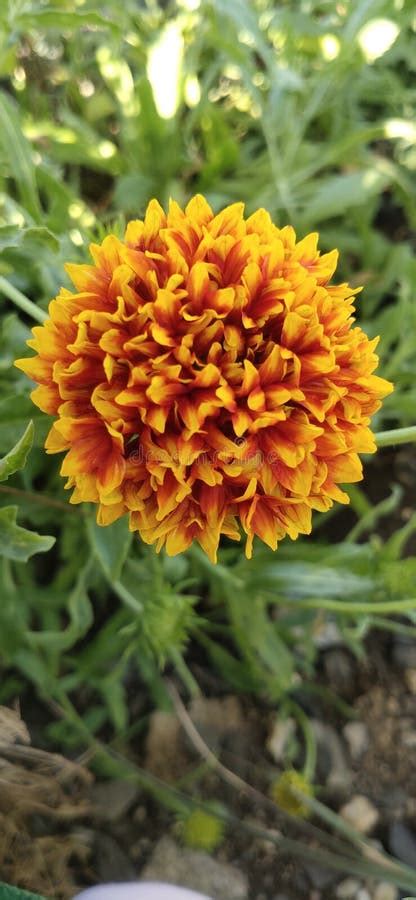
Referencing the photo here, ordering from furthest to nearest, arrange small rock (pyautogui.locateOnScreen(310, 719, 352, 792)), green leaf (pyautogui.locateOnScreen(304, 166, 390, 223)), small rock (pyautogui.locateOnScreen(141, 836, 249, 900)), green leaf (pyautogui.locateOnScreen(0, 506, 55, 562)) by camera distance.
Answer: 1. green leaf (pyautogui.locateOnScreen(304, 166, 390, 223))
2. small rock (pyautogui.locateOnScreen(310, 719, 352, 792))
3. small rock (pyautogui.locateOnScreen(141, 836, 249, 900))
4. green leaf (pyautogui.locateOnScreen(0, 506, 55, 562))

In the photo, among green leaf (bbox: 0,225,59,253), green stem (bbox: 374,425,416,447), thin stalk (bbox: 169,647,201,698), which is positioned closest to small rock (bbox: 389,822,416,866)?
thin stalk (bbox: 169,647,201,698)

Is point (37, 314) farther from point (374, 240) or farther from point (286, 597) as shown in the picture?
point (374, 240)

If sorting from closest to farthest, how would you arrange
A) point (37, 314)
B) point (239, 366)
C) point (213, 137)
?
point (239, 366), point (37, 314), point (213, 137)

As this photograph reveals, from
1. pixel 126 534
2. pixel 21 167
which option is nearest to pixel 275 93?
pixel 21 167

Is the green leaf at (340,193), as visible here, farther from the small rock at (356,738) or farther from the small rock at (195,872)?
the small rock at (195,872)
